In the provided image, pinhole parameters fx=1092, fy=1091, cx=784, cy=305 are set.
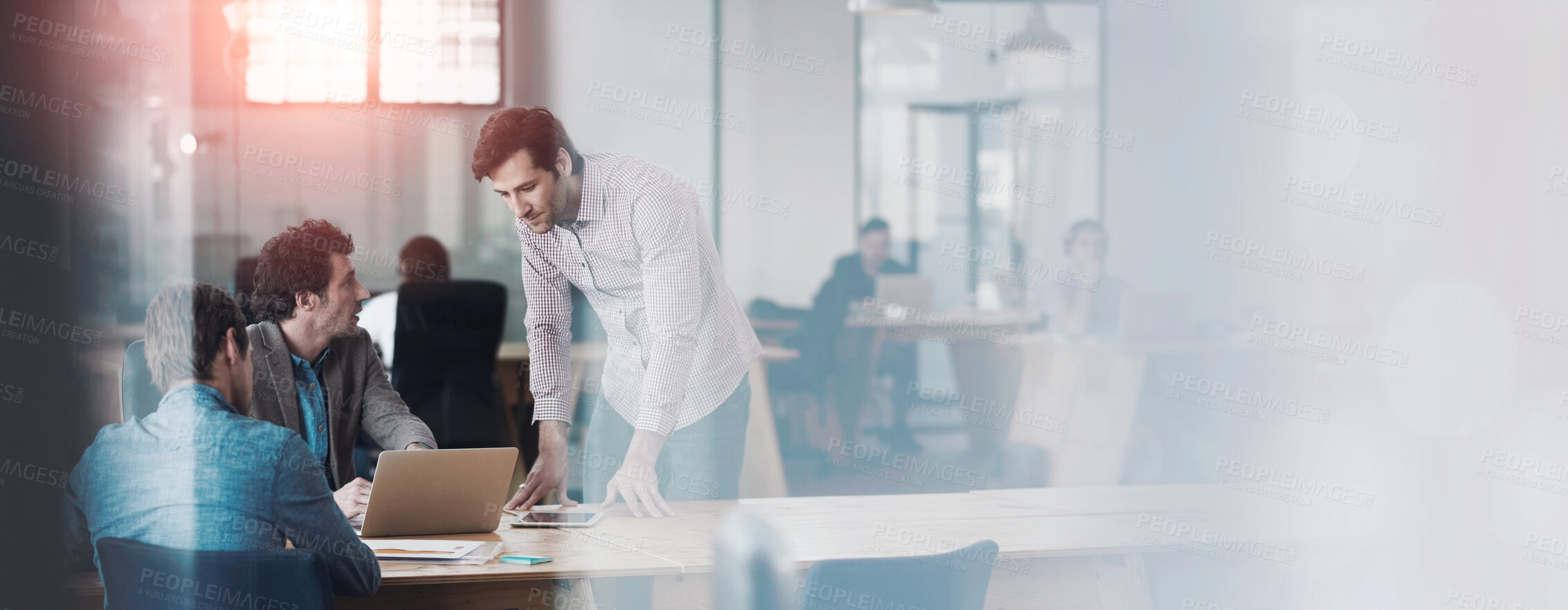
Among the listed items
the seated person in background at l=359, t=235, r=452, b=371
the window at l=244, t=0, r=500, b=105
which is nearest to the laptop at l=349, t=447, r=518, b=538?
the window at l=244, t=0, r=500, b=105

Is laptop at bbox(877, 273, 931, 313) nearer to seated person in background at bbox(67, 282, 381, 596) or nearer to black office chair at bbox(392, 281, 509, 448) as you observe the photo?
black office chair at bbox(392, 281, 509, 448)

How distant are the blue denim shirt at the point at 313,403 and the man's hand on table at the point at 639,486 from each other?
0.54 meters

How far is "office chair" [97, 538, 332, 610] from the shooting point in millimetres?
1450

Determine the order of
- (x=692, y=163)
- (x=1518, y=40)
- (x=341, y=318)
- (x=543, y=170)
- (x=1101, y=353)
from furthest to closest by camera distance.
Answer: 1. (x=1101, y=353)
2. (x=1518, y=40)
3. (x=692, y=163)
4. (x=543, y=170)
5. (x=341, y=318)

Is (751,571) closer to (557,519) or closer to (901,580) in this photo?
(901,580)

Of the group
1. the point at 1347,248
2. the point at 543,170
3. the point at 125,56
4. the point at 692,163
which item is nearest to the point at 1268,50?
the point at 1347,248

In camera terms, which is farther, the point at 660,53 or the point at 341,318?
the point at 660,53

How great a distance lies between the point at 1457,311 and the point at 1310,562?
2.51ft

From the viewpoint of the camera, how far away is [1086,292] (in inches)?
121

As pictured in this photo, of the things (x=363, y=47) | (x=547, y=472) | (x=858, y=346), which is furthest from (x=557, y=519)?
(x=363, y=47)

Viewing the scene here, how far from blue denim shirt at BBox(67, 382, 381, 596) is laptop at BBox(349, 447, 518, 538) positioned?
0.54ft

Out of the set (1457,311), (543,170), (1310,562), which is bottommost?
(1310,562)

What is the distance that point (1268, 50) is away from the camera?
2.90 m

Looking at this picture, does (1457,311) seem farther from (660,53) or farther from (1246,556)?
(660,53)
